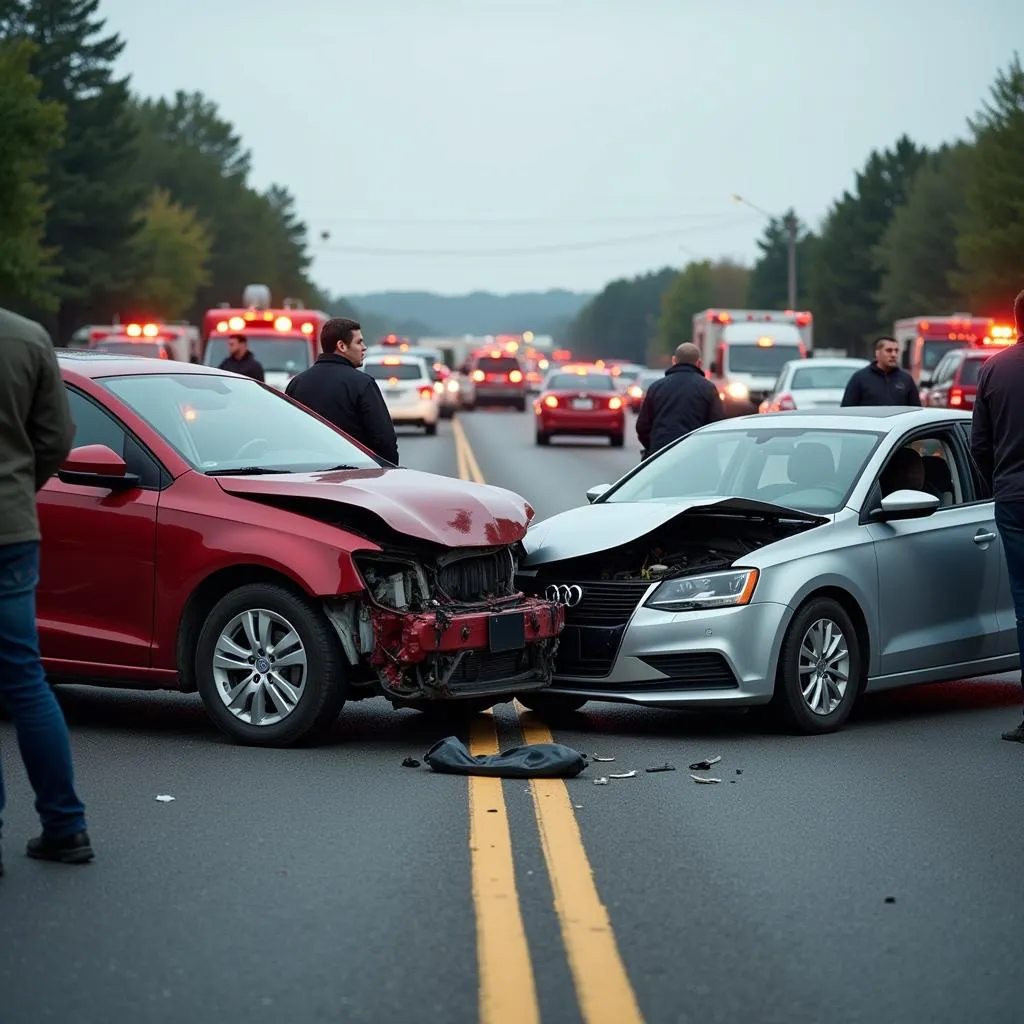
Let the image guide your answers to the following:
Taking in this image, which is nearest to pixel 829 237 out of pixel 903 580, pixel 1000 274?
pixel 1000 274

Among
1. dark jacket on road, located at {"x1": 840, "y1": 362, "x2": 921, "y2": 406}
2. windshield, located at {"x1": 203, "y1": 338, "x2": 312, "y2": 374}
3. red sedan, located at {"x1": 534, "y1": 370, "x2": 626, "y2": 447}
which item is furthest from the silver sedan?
red sedan, located at {"x1": 534, "y1": 370, "x2": 626, "y2": 447}

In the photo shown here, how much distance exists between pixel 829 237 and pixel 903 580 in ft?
413

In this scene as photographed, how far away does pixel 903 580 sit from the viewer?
9922mm

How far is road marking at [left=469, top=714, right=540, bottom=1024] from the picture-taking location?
5037 millimetres

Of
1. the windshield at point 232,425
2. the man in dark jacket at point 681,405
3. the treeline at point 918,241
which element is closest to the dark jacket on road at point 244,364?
the man in dark jacket at point 681,405

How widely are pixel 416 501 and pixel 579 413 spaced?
108ft

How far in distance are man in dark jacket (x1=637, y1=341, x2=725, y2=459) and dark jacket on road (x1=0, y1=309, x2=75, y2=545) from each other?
9536 millimetres

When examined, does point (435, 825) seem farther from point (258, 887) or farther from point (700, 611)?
point (700, 611)

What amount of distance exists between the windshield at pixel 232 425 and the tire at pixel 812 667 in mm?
2136

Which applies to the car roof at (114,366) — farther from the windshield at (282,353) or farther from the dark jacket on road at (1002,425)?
the windshield at (282,353)

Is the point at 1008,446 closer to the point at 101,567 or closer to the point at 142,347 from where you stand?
the point at 101,567

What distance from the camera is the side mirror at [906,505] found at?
9.77 meters

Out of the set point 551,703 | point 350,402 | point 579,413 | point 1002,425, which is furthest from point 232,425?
point 579,413

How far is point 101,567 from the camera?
9141 mm
